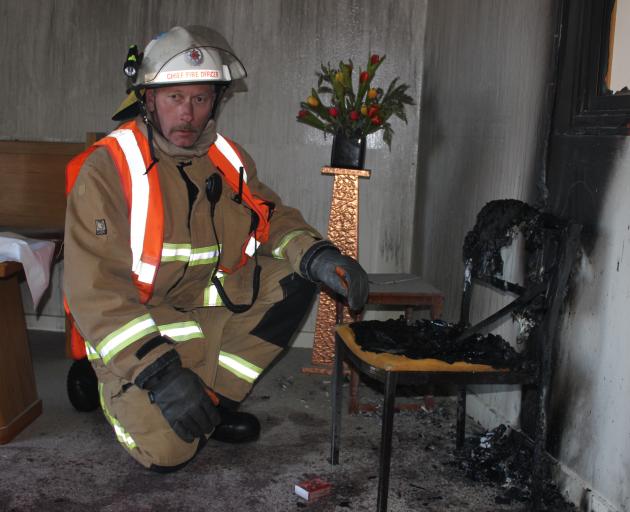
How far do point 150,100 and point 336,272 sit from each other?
1.03 m

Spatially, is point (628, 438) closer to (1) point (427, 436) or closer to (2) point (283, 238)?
(1) point (427, 436)

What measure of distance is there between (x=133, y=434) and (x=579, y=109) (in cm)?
202

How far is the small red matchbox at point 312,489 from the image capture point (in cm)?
247

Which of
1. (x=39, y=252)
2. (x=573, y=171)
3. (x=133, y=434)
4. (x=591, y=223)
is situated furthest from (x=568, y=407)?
(x=39, y=252)

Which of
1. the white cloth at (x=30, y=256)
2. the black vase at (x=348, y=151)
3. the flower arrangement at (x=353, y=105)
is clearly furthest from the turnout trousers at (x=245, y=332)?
the flower arrangement at (x=353, y=105)

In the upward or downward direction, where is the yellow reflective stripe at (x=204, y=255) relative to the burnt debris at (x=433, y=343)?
upward

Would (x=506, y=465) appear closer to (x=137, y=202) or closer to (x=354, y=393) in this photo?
(x=354, y=393)

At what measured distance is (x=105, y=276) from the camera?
2.40 m

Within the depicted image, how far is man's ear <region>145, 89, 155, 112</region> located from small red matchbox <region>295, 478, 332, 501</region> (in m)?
1.58

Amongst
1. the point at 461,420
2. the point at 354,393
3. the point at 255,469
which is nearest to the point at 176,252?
the point at 255,469

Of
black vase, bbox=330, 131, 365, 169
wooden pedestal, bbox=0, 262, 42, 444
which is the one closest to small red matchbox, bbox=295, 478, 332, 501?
wooden pedestal, bbox=0, 262, 42, 444

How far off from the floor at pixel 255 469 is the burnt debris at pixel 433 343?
57cm

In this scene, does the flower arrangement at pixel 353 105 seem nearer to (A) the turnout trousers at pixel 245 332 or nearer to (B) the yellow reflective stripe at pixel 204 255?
(A) the turnout trousers at pixel 245 332

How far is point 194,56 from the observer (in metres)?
2.70
